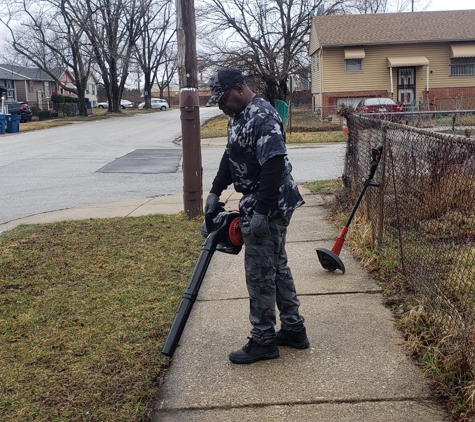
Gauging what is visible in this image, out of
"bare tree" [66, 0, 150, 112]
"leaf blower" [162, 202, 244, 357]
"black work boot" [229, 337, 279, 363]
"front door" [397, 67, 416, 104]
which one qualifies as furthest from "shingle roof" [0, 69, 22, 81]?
"black work boot" [229, 337, 279, 363]

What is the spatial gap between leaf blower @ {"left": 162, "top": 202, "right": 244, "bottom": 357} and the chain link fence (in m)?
1.38

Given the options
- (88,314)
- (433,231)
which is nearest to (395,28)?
(433,231)

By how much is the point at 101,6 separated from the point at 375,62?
24.9 metres

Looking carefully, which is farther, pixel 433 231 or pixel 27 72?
pixel 27 72

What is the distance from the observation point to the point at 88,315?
4.76 meters

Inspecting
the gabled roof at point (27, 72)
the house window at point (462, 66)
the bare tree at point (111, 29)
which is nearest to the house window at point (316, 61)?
the house window at point (462, 66)

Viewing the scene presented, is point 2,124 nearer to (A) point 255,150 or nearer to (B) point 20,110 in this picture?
(B) point 20,110

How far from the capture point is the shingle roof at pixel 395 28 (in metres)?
35.6

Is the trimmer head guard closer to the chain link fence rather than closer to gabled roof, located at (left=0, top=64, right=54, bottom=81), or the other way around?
the chain link fence

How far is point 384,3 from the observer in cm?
6419

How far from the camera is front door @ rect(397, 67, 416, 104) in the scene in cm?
3653

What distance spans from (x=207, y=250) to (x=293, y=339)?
84cm

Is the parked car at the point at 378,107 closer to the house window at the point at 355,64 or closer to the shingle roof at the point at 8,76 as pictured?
the house window at the point at 355,64

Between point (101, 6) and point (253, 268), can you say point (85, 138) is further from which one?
point (101, 6)
